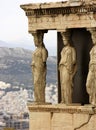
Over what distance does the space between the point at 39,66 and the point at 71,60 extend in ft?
3.51

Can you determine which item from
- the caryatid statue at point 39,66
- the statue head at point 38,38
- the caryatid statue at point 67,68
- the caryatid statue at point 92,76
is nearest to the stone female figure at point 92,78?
the caryatid statue at point 92,76

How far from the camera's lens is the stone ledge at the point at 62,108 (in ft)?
80.8

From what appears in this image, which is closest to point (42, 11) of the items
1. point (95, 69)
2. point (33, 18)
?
point (33, 18)

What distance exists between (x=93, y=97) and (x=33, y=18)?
2.69 meters

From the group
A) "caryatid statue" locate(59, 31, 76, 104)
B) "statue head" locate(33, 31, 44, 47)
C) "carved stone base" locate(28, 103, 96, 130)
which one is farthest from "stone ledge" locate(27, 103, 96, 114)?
"statue head" locate(33, 31, 44, 47)

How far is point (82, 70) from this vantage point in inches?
1021

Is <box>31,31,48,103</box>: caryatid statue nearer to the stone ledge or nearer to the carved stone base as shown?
the stone ledge

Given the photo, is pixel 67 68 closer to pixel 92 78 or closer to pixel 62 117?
pixel 92 78

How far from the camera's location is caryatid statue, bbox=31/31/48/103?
85.0ft

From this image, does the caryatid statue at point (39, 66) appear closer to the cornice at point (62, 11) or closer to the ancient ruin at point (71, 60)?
the ancient ruin at point (71, 60)

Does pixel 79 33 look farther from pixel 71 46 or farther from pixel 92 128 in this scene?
pixel 92 128

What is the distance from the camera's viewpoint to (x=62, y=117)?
2530 cm

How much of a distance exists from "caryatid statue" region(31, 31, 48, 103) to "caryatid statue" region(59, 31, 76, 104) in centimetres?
72

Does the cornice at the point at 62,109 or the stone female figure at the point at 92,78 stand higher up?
the stone female figure at the point at 92,78
